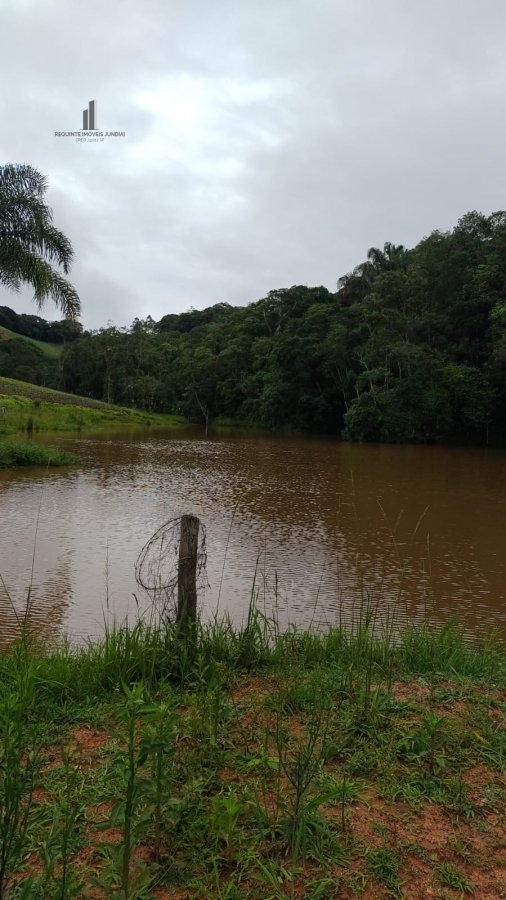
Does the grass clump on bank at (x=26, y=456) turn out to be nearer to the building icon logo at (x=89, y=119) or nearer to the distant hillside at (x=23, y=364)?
the building icon logo at (x=89, y=119)

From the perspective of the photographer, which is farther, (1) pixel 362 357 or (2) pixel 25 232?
(1) pixel 362 357

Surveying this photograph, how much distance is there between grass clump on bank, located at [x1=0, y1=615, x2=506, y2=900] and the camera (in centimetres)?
199

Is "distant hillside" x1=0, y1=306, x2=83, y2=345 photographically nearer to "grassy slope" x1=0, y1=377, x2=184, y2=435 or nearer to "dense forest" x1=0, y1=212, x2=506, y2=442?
"dense forest" x1=0, y1=212, x2=506, y2=442

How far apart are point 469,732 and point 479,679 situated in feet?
2.97

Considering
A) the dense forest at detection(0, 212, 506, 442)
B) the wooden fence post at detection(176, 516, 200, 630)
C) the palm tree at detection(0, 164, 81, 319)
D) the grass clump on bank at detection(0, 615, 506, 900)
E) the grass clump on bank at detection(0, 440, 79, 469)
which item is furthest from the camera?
the dense forest at detection(0, 212, 506, 442)

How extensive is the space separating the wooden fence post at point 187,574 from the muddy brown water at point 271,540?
1.23 feet

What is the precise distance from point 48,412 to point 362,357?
68.1 ft

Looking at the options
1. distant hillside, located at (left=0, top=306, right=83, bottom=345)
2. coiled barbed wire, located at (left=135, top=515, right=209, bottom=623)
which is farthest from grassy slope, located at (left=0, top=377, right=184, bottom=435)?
distant hillside, located at (left=0, top=306, right=83, bottom=345)

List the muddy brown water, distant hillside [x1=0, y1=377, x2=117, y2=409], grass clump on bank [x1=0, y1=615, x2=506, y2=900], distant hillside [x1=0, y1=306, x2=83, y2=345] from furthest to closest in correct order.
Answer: distant hillside [x1=0, y1=306, x2=83, y2=345]
distant hillside [x1=0, y1=377, x2=117, y2=409]
the muddy brown water
grass clump on bank [x1=0, y1=615, x2=506, y2=900]

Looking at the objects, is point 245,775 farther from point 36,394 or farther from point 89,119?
point 36,394

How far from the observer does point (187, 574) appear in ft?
12.6

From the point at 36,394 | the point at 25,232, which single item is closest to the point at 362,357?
the point at 36,394

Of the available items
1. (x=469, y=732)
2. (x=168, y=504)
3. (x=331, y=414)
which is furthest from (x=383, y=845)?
(x=331, y=414)

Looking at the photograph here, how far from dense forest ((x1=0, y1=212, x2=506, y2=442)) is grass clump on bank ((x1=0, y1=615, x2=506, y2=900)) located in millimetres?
31143
